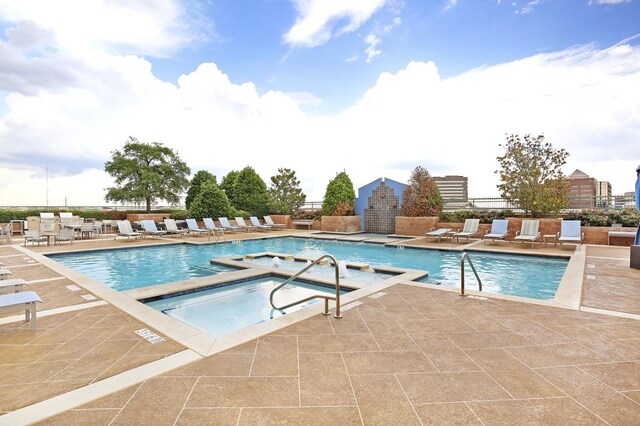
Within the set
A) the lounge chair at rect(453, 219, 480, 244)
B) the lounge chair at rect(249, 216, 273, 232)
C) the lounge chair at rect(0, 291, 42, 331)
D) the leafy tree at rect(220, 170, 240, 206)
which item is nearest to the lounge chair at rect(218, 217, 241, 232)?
the lounge chair at rect(249, 216, 273, 232)

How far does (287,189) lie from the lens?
23.5 m

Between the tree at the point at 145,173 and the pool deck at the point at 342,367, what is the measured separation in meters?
22.4

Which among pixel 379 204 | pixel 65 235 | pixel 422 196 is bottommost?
pixel 65 235

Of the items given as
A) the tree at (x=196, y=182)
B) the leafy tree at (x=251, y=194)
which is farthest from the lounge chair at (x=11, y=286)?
the tree at (x=196, y=182)

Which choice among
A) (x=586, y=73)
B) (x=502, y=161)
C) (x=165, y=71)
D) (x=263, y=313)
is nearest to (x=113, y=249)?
(x=165, y=71)

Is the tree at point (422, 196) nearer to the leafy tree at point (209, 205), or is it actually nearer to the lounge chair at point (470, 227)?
the lounge chair at point (470, 227)

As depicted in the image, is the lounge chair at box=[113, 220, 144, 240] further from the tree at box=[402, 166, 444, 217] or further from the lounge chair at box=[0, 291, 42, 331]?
the tree at box=[402, 166, 444, 217]

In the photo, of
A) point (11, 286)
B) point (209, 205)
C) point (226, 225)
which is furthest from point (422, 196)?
point (11, 286)

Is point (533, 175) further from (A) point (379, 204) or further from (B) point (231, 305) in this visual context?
(B) point (231, 305)

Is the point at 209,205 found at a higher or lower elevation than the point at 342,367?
higher

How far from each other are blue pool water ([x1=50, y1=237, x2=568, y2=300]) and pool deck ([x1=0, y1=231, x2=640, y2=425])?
2446 millimetres

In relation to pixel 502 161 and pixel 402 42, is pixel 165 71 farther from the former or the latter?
pixel 502 161

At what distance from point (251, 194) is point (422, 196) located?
10.8 metres

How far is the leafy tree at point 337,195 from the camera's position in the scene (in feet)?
60.6
